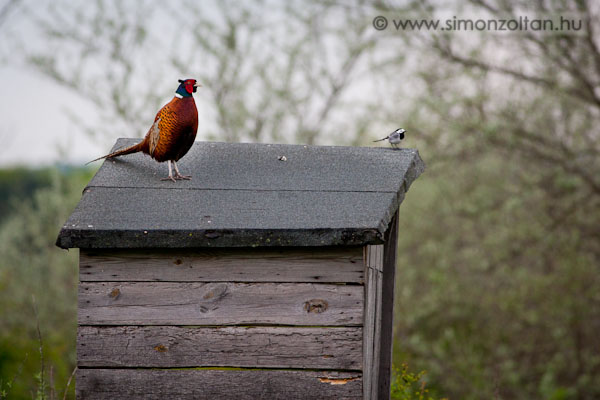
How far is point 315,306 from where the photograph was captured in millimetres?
3072

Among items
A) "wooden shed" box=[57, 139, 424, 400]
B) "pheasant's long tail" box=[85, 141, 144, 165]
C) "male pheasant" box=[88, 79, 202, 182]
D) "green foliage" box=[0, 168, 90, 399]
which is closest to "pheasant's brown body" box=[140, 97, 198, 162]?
"male pheasant" box=[88, 79, 202, 182]

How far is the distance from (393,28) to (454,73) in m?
1.07

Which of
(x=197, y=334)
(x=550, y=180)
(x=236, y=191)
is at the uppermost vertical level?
(x=550, y=180)

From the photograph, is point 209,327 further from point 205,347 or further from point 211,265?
point 211,265

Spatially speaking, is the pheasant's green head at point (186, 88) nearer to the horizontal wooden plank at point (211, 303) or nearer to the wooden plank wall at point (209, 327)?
the wooden plank wall at point (209, 327)

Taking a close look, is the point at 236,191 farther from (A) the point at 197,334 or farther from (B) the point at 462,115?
(B) the point at 462,115

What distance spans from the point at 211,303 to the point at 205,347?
214 mm

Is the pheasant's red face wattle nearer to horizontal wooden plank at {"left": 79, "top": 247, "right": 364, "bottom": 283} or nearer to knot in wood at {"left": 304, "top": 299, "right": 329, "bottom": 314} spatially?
horizontal wooden plank at {"left": 79, "top": 247, "right": 364, "bottom": 283}

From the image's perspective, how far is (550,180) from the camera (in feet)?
29.1

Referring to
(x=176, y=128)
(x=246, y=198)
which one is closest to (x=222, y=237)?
(x=246, y=198)

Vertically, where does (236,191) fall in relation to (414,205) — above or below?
below

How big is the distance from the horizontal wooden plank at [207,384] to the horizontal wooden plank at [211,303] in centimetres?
25

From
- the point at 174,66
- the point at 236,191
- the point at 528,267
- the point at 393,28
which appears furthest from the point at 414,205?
the point at 236,191

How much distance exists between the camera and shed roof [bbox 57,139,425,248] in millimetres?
2934
